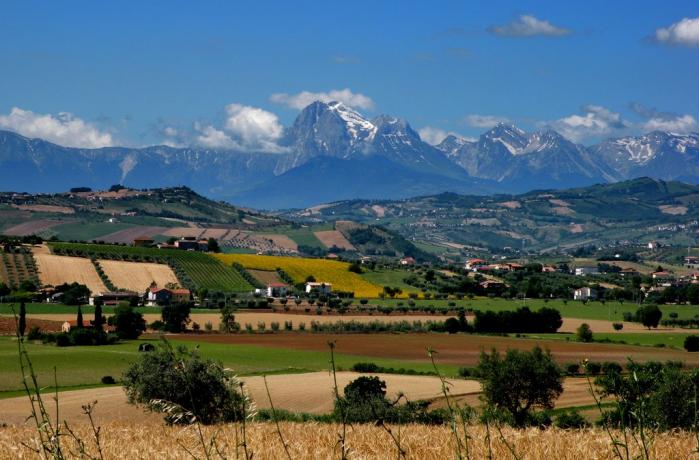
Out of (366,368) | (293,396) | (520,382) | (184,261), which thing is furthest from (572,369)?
(184,261)

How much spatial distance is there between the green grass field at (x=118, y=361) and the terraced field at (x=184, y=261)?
192ft

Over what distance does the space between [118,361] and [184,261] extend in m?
89.4

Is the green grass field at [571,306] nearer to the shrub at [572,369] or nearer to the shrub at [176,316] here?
the shrub at [176,316]

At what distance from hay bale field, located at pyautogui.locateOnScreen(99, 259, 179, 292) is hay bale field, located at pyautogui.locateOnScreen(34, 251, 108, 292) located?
244 centimetres

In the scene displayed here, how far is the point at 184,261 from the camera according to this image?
156 m

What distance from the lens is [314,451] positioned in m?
10.7

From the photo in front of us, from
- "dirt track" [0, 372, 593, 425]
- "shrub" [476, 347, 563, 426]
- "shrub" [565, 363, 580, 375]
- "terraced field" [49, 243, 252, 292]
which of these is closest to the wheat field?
"dirt track" [0, 372, 593, 425]

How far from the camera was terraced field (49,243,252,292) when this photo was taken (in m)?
144

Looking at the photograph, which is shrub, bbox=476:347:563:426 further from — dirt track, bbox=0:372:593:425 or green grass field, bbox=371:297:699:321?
green grass field, bbox=371:297:699:321

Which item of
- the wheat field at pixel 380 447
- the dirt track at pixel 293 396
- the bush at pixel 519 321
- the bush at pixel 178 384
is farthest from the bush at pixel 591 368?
the bush at pixel 519 321

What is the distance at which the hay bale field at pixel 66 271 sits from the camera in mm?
126938

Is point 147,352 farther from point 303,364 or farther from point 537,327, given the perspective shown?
point 537,327

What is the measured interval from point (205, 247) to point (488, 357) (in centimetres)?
15060

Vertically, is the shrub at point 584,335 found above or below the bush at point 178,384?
below
